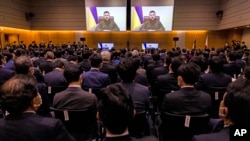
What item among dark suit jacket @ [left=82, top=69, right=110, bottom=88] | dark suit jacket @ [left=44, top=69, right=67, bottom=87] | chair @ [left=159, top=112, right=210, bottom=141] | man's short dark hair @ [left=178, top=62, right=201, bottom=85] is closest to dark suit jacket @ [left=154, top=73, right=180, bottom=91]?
dark suit jacket @ [left=82, top=69, right=110, bottom=88]

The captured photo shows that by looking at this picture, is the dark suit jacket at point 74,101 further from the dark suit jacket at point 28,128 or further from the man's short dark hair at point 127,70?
the dark suit jacket at point 28,128

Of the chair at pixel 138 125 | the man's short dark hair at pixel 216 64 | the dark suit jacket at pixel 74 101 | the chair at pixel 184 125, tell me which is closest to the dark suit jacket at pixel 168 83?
the man's short dark hair at pixel 216 64

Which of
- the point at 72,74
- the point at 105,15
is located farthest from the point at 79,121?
the point at 105,15

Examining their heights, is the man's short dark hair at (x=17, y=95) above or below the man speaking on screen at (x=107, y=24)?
below

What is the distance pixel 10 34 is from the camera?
17188 millimetres

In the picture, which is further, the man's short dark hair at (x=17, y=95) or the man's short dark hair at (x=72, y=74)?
the man's short dark hair at (x=72, y=74)

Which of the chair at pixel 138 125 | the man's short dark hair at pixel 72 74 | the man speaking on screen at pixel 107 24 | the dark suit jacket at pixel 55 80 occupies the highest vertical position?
the man speaking on screen at pixel 107 24

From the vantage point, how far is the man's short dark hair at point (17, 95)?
1431mm

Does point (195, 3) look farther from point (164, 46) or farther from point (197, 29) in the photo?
point (164, 46)

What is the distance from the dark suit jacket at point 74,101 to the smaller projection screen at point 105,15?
1427 centimetres

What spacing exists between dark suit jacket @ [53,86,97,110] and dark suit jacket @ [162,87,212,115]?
933 mm

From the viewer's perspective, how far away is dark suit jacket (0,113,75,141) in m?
1.40

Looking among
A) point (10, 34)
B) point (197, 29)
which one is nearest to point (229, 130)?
point (197, 29)

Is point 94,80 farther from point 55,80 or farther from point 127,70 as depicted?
point 127,70
